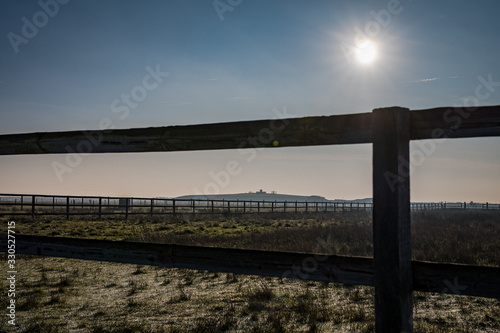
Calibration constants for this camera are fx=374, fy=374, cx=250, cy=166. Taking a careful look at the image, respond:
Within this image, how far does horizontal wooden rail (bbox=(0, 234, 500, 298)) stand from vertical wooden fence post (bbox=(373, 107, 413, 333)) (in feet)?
0.47

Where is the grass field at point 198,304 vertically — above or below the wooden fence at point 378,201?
below

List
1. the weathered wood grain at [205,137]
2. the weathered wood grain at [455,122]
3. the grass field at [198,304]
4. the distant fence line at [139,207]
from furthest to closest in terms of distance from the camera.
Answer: the distant fence line at [139,207]
the grass field at [198,304]
the weathered wood grain at [205,137]
the weathered wood grain at [455,122]

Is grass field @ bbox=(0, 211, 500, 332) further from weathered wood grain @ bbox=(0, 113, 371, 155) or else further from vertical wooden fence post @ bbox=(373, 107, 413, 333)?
vertical wooden fence post @ bbox=(373, 107, 413, 333)

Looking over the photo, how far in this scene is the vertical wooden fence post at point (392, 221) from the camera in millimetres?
1906

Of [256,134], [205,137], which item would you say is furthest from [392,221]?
[205,137]

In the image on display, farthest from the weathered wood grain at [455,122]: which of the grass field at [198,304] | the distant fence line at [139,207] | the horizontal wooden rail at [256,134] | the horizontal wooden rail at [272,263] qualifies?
the distant fence line at [139,207]

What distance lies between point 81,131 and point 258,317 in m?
3.37

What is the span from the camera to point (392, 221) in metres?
1.91

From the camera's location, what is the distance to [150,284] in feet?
22.9

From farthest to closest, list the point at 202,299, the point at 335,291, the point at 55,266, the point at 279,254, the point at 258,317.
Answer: the point at 55,266
the point at 335,291
the point at 202,299
the point at 258,317
the point at 279,254

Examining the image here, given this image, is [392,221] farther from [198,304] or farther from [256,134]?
[198,304]

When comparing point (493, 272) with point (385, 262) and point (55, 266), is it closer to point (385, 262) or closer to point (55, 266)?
point (385, 262)

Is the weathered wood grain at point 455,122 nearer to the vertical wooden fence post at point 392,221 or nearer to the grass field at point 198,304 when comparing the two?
the vertical wooden fence post at point 392,221

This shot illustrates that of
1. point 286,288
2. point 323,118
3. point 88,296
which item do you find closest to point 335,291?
point 286,288
